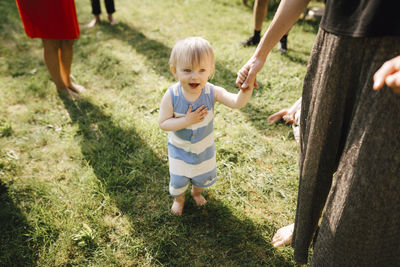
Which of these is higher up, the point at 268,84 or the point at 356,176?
the point at 356,176

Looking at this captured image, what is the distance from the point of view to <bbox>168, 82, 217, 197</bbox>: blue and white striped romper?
187cm

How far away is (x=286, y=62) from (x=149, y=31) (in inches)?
110

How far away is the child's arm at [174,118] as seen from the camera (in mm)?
1803

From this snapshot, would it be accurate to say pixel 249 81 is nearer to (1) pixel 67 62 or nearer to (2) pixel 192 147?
(2) pixel 192 147

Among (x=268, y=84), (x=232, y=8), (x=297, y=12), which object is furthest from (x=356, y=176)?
(x=232, y=8)

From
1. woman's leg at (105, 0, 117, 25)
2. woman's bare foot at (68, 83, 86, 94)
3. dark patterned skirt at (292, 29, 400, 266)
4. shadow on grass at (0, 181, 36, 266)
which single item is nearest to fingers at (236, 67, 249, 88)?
dark patterned skirt at (292, 29, 400, 266)

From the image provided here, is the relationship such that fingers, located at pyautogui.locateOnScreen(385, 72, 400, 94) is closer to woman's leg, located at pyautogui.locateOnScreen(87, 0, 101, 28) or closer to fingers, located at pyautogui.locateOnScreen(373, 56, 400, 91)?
fingers, located at pyautogui.locateOnScreen(373, 56, 400, 91)

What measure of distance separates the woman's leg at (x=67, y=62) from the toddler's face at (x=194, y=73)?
2.43 metres

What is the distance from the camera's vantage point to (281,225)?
7.49 feet

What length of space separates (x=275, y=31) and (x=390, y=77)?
710 mm

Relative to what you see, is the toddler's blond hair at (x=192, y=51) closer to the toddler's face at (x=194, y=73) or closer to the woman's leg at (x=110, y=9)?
the toddler's face at (x=194, y=73)

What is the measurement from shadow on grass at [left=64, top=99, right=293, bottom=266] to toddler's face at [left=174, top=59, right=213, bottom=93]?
1.14 m

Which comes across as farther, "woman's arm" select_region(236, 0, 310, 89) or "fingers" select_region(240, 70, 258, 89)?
"fingers" select_region(240, 70, 258, 89)

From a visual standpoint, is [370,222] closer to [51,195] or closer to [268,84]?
[51,195]
